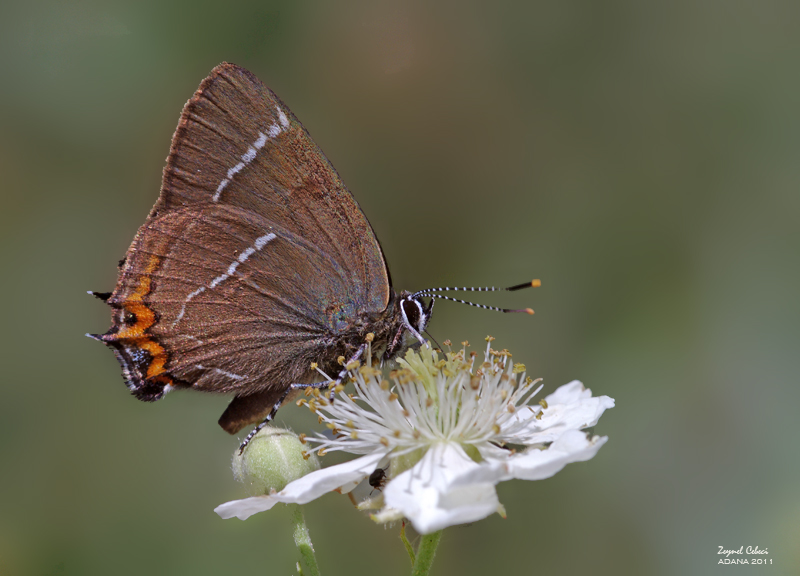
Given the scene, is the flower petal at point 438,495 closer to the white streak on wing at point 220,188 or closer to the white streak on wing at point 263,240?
the white streak on wing at point 263,240

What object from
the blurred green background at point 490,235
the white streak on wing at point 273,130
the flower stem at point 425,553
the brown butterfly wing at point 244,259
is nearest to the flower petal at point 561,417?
the flower stem at point 425,553

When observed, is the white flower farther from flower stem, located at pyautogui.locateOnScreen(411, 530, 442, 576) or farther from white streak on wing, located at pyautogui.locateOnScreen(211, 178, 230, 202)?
white streak on wing, located at pyautogui.locateOnScreen(211, 178, 230, 202)

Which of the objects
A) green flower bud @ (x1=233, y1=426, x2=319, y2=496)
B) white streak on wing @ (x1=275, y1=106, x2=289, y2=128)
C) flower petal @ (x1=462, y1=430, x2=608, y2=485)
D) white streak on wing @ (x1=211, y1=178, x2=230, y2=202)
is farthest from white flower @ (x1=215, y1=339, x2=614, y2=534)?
white streak on wing @ (x1=275, y1=106, x2=289, y2=128)

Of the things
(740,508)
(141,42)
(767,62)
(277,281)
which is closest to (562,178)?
(767,62)

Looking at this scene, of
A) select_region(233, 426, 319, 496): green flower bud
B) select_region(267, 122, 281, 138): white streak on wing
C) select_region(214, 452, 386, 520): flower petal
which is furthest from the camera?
select_region(267, 122, 281, 138): white streak on wing

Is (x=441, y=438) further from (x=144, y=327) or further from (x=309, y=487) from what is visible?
(x=144, y=327)
